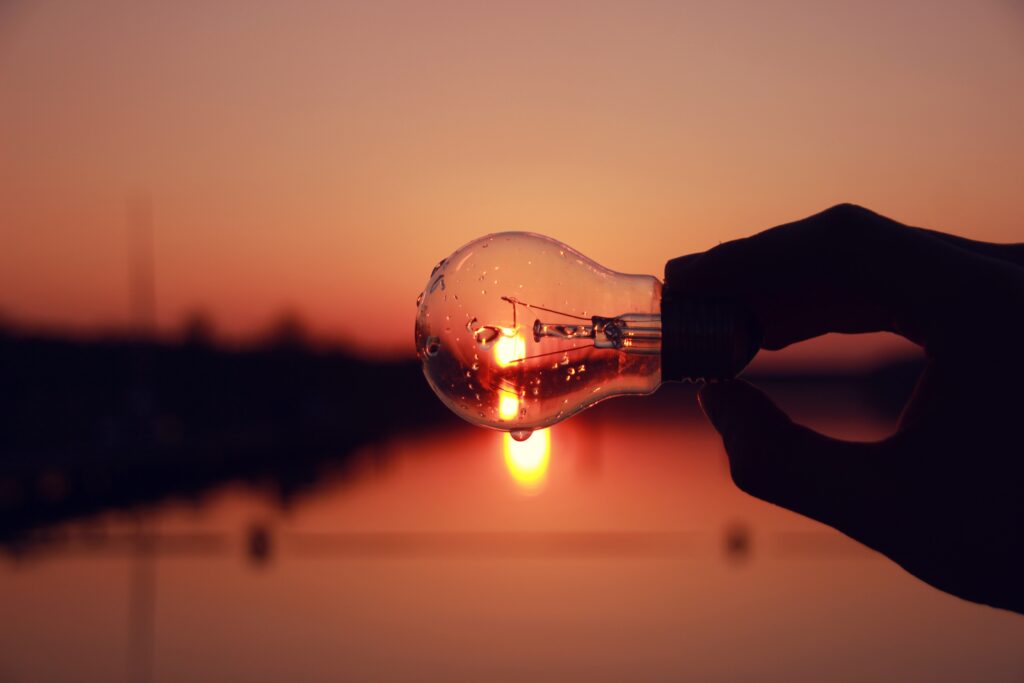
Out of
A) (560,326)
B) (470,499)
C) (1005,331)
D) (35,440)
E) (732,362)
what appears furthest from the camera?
(35,440)

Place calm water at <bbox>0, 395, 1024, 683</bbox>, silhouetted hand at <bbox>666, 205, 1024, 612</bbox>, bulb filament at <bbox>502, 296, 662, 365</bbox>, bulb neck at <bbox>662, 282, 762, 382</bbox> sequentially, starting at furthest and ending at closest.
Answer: calm water at <bbox>0, 395, 1024, 683</bbox> → bulb filament at <bbox>502, 296, 662, 365</bbox> → bulb neck at <bbox>662, 282, 762, 382</bbox> → silhouetted hand at <bbox>666, 205, 1024, 612</bbox>

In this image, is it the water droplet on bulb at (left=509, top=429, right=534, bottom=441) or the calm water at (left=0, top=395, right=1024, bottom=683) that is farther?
the calm water at (left=0, top=395, right=1024, bottom=683)

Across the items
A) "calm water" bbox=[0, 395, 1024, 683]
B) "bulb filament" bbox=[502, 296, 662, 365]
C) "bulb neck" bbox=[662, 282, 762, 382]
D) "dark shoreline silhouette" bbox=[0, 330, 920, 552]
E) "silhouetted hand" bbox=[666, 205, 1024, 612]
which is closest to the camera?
"silhouetted hand" bbox=[666, 205, 1024, 612]

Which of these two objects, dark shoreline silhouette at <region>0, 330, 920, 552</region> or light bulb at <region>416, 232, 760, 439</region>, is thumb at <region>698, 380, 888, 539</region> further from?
dark shoreline silhouette at <region>0, 330, 920, 552</region>

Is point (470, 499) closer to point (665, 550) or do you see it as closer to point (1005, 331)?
point (665, 550)

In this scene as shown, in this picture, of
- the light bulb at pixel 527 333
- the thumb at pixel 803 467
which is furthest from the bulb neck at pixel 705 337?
the light bulb at pixel 527 333

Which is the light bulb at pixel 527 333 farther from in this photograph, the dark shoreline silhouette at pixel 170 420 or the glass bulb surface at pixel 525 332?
the dark shoreline silhouette at pixel 170 420

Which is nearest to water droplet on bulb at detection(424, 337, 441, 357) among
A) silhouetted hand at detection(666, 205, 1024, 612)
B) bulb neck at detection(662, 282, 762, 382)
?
bulb neck at detection(662, 282, 762, 382)

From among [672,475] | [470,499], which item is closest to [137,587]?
[470,499]
